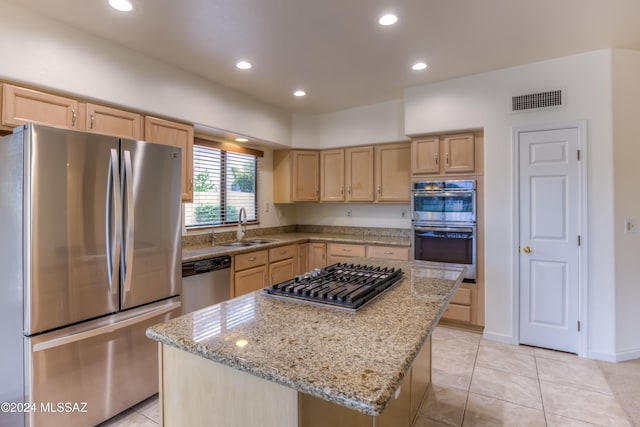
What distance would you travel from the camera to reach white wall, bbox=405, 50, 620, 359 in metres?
2.78

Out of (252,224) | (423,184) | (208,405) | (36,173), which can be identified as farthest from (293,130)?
(208,405)

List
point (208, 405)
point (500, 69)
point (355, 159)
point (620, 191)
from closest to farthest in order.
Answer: point (208, 405) < point (620, 191) < point (500, 69) < point (355, 159)

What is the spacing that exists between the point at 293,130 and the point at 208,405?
3.90 m

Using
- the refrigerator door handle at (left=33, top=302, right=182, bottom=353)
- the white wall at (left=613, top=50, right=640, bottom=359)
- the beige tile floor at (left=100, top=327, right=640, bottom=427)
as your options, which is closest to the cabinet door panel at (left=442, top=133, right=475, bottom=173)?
the white wall at (left=613, top=50, right=640, bottom=359)

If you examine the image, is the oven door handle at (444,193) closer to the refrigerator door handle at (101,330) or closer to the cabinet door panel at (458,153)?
the cabinet door panel at (458,153)

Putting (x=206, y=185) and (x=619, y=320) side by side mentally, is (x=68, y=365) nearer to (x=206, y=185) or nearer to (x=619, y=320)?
(x=206, y=185)

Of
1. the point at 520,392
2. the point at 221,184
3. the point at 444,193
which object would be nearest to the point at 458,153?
the point at 444,193

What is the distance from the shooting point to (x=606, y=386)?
94.7 inches

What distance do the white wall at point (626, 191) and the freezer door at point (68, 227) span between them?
388 centimetres

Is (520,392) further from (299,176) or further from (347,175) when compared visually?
(299,176)

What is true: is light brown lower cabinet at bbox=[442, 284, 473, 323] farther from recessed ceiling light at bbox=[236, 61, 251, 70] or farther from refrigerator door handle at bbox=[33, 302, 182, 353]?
recessed ceiling light at bbox=[236, 61, 251, 70]

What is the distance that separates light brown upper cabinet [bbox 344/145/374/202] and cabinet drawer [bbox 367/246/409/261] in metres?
0.70

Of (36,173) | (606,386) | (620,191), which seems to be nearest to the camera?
(36,173)

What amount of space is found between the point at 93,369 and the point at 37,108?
5.63 feet
